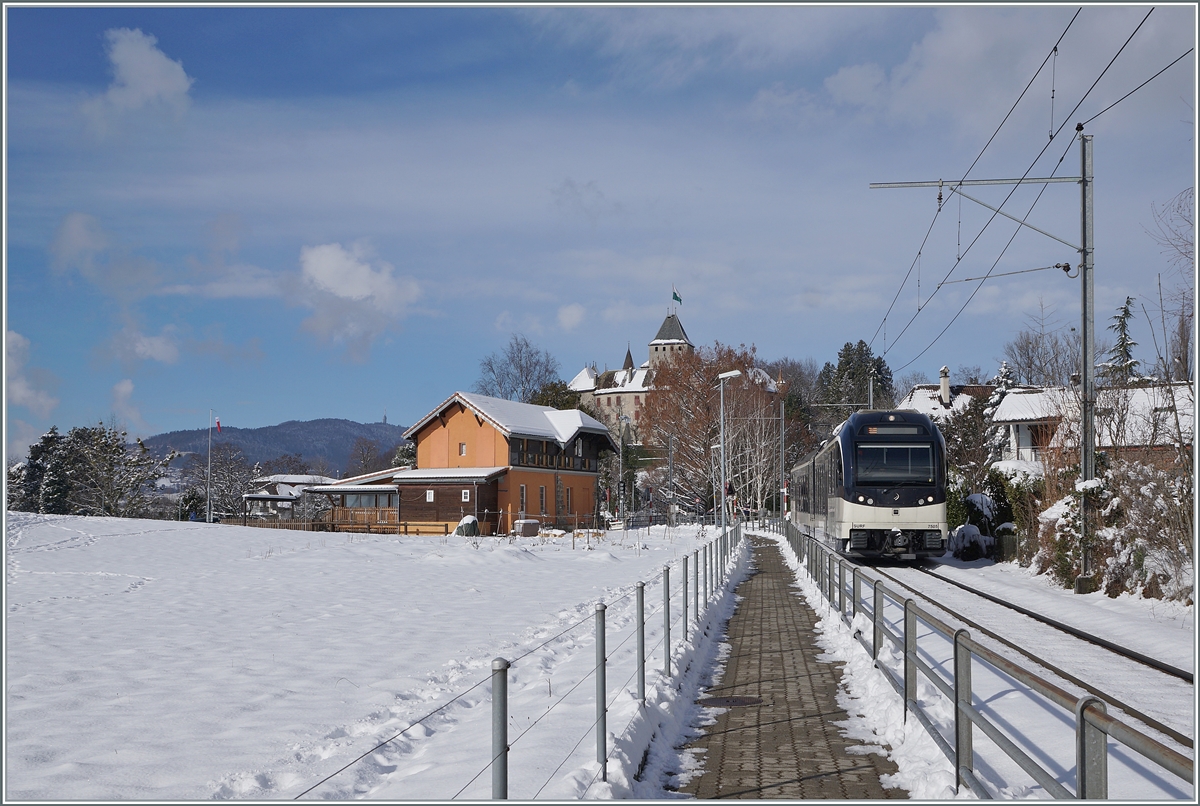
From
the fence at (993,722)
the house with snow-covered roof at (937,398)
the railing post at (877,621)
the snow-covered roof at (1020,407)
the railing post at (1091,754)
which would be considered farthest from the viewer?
the house with snow-covered roof at (937,398)

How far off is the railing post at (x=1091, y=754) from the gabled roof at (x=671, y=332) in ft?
549

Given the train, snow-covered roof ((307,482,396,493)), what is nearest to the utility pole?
the train

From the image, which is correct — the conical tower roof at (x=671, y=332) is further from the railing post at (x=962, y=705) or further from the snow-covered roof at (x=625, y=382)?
the railing post at (x=962, y=705)

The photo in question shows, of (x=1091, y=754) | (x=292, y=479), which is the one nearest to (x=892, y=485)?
(x=1091, y=754)

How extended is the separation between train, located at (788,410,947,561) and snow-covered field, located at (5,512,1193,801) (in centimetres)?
179

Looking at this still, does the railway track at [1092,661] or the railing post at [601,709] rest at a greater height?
the railing post at [601,709]

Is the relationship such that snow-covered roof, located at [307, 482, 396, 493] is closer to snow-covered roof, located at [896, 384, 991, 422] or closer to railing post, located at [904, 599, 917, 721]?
snow-covered roof, located at [896, 384, 991, 422]

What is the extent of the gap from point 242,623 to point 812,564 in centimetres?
1171

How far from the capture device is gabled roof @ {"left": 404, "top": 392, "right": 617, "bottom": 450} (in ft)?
187

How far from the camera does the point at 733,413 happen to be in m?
65.9

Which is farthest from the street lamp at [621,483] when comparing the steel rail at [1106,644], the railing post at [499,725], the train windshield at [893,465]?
the railing post at [499,725]

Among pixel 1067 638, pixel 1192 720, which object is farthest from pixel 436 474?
pixel 1192 720

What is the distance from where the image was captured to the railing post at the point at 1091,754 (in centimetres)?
374

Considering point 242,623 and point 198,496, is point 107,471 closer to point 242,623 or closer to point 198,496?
point 198,496
